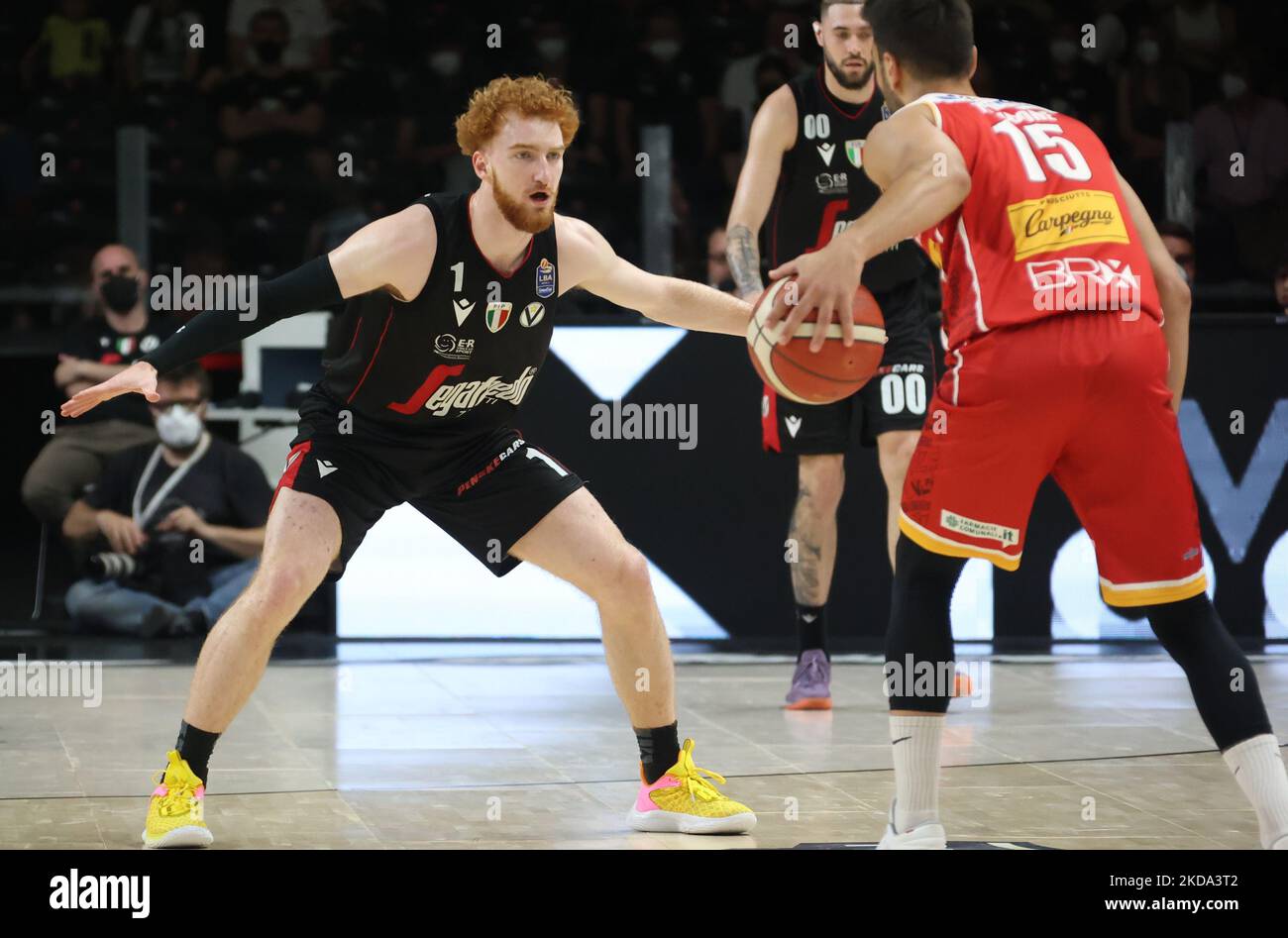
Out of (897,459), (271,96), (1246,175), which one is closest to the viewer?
(897,459)

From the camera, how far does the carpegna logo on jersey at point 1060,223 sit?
392cm

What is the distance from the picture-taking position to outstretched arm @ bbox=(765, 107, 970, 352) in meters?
3.79

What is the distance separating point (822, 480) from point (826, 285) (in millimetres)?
3093

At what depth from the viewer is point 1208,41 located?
12.1 metres

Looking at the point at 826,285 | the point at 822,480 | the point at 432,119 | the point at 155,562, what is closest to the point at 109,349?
the point at 155,562

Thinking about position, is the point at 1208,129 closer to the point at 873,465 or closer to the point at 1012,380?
the point at 873,465

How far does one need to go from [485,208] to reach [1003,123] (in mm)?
1364

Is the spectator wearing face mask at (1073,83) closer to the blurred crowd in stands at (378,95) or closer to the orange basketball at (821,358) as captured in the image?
the blurred crowd in stands at (378,95)

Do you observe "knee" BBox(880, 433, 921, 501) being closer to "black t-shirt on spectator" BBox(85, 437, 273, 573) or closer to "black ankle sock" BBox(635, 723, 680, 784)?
"black ankle sock" BBox(635, 723, 680, 784)

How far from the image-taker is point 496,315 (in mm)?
4594

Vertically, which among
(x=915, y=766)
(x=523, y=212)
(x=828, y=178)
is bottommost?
(x=915, y=766)

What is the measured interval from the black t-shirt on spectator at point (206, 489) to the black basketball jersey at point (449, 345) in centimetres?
391

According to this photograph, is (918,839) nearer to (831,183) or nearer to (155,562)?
(831,183)

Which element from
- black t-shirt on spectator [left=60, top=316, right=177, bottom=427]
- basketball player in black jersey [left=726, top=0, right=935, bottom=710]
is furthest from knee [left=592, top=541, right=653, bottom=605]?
black t-shirt on spectator [left=60, top=316, right=177, bottom=427]
